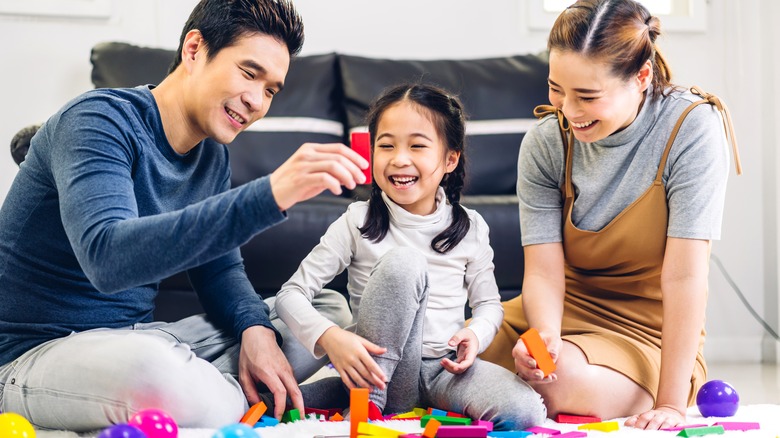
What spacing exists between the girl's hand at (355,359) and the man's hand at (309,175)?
384mm

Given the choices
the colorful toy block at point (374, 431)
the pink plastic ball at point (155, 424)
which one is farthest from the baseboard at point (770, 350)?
the pink plastic ball at point (155, 424)

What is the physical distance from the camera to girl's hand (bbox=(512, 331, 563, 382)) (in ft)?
4.20

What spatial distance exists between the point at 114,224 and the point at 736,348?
2.15 metres

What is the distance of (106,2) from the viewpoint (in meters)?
2.49

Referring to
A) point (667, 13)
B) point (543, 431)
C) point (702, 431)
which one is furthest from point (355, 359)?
point (667, 13)

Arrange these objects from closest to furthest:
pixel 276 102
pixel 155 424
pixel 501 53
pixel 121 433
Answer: pixel 121 433 → pixel 155 424 → pixel 276 102 → pixel 501 53

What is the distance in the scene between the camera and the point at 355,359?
1268 millimetres

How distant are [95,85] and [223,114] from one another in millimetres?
1256

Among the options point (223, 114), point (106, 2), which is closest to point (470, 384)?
point (223, 114)

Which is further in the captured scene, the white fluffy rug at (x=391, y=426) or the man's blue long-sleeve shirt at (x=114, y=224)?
the white fluffy rug at (x=391, y=426)

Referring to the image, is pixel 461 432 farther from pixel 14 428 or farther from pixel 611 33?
pixel 611 33

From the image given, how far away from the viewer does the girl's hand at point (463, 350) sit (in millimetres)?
1304

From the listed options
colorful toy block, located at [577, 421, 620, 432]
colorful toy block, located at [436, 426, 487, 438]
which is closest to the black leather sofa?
colorful toy block, located at [577, 421, 620, 432]

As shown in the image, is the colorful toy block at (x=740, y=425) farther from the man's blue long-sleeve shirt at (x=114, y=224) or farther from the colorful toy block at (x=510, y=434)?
the man's blue long-sleeve shirt at (x=114, y=224)
